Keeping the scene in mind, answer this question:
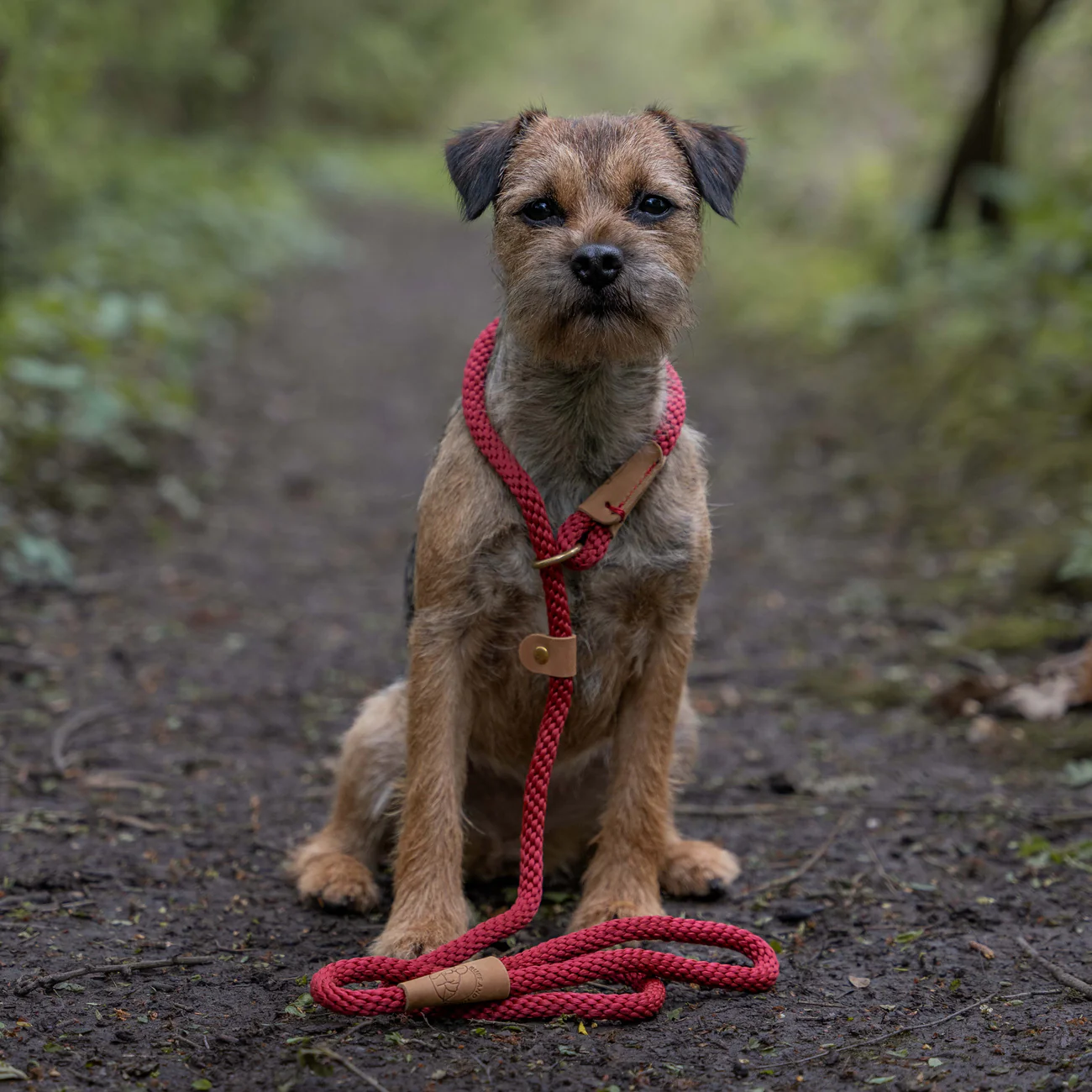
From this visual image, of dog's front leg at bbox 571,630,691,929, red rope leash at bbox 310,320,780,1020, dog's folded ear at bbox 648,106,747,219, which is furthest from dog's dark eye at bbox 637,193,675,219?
dog's front leg at bbox 571,630,691,929

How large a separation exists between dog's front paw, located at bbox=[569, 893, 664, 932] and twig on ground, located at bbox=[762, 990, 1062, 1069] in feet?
2.67

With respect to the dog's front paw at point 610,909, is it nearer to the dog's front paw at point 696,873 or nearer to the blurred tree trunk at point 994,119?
the dog's front paw at point 696,873

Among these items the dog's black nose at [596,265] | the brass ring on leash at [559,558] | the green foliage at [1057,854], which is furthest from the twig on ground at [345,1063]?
the green foliage at [1057,854]

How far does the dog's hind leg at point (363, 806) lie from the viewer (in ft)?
12.8

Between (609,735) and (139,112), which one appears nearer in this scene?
(609,735)

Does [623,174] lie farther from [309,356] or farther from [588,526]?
[309,356]

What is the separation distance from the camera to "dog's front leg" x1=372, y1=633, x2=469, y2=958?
352 centimetres

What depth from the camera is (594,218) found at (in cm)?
346

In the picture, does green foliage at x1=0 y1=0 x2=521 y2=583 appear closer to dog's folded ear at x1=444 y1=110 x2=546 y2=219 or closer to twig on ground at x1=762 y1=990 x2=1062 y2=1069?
dog's folded ear at x1=444 y1=110 x2=546 y2=219

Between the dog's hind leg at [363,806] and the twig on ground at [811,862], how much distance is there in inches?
49.5

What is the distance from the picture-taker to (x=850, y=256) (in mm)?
14500

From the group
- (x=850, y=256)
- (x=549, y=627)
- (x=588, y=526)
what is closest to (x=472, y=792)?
(x=549, y=627)

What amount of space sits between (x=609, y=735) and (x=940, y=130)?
1280cm

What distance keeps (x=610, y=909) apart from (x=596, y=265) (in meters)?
1.91
